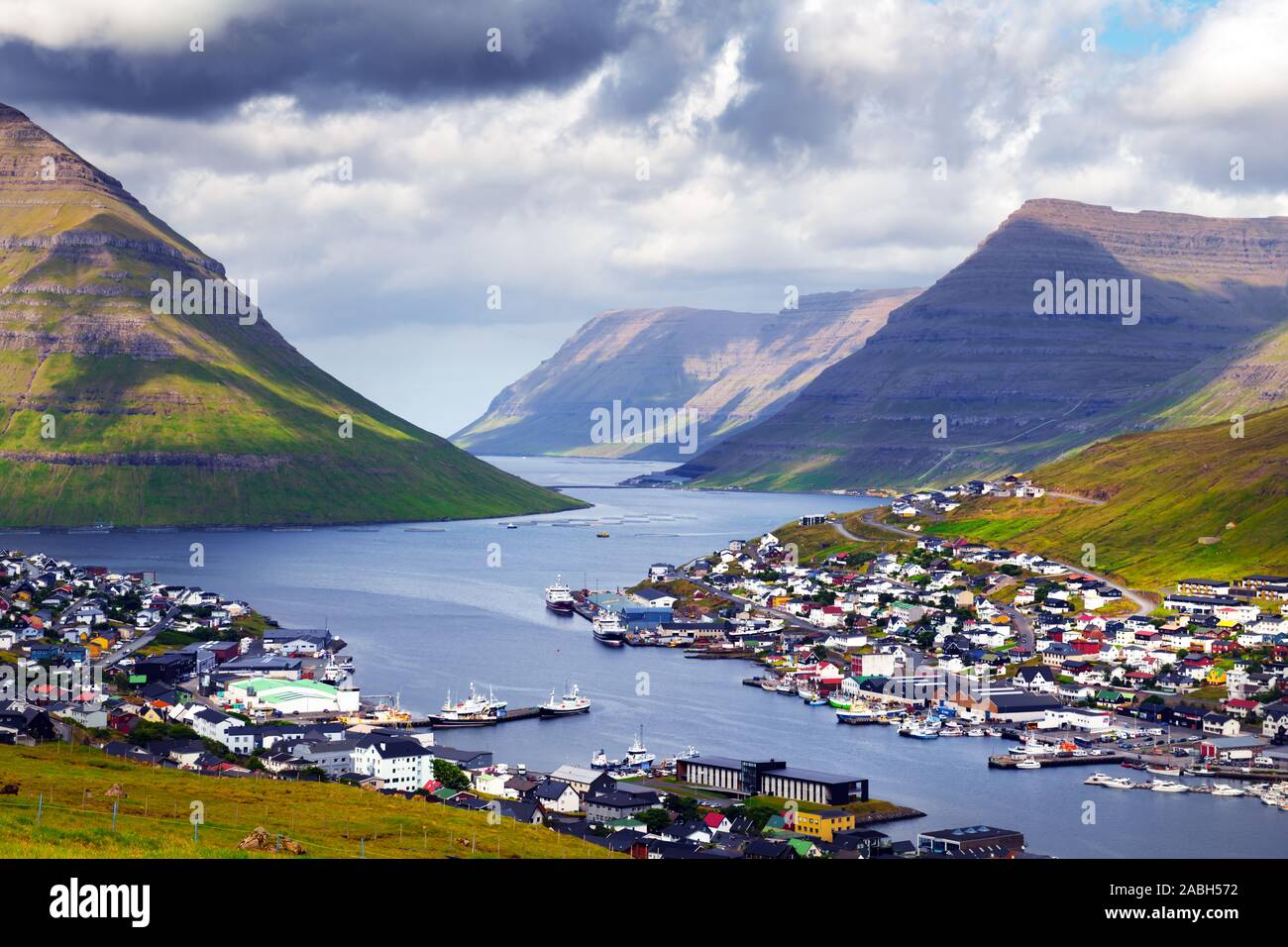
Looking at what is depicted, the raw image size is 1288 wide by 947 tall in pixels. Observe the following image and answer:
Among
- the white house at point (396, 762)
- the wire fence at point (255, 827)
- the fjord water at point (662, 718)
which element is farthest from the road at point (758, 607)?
the wire fence at point (255, 827)

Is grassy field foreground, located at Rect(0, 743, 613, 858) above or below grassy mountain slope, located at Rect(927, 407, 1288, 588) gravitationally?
below

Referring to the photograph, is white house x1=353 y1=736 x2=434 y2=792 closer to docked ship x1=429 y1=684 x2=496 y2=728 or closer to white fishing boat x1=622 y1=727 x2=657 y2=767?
white fishing boat x1=622 y1=727 x2=657 y2=767

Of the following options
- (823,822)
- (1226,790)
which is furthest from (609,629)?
(823,822)

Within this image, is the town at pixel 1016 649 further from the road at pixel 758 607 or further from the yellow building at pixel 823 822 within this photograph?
the yellow building at pixel 823 822

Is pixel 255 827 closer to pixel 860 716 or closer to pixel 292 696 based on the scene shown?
pixel 292 696

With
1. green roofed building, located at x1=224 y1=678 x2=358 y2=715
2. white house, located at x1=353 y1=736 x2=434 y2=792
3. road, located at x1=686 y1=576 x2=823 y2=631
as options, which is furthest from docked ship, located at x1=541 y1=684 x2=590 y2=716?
road, located at x1=686 y1=576 x2=823 y2=631
